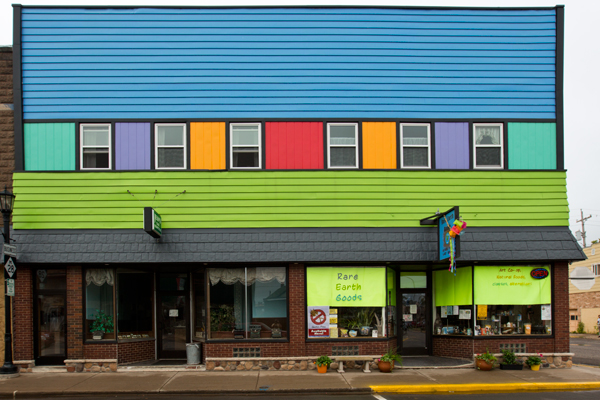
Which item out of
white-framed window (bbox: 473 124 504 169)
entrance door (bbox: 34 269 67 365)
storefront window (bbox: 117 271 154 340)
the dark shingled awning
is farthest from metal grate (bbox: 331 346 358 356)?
entrance door (bbox: 34 269 67 365)

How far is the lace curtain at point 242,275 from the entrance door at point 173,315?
1572mm

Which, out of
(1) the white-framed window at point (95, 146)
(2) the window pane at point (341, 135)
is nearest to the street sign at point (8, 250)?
(1) the white-framed window at point (95, 146)

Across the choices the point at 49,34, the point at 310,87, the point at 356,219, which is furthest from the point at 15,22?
the point at 356,219

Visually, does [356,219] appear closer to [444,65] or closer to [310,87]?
[310,87]

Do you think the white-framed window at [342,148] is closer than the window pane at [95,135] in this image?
No

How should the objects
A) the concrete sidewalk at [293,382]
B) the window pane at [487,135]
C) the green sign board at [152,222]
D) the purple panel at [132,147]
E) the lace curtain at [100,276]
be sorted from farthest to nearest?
the window pane at [487,135], the purple panel at [132,147], the lace curtain at [100,276], the green sign board at [152,222], the concrete sidewalk at [293,382]

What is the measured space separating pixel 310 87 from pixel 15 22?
8193mm

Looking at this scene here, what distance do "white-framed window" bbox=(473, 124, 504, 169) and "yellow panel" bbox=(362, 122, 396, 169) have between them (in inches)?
93.5

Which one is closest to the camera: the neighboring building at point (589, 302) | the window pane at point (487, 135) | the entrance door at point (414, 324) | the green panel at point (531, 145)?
the green panel at point (531, 145)

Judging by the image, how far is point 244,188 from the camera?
13375 mm

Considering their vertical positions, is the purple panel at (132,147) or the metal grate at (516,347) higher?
the purple panel at (132,147)

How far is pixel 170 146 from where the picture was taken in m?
13.6

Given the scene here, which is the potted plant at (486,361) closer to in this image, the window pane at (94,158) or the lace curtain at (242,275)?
the lace curtain at (242,275)

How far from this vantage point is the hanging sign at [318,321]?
13083 millimetres
